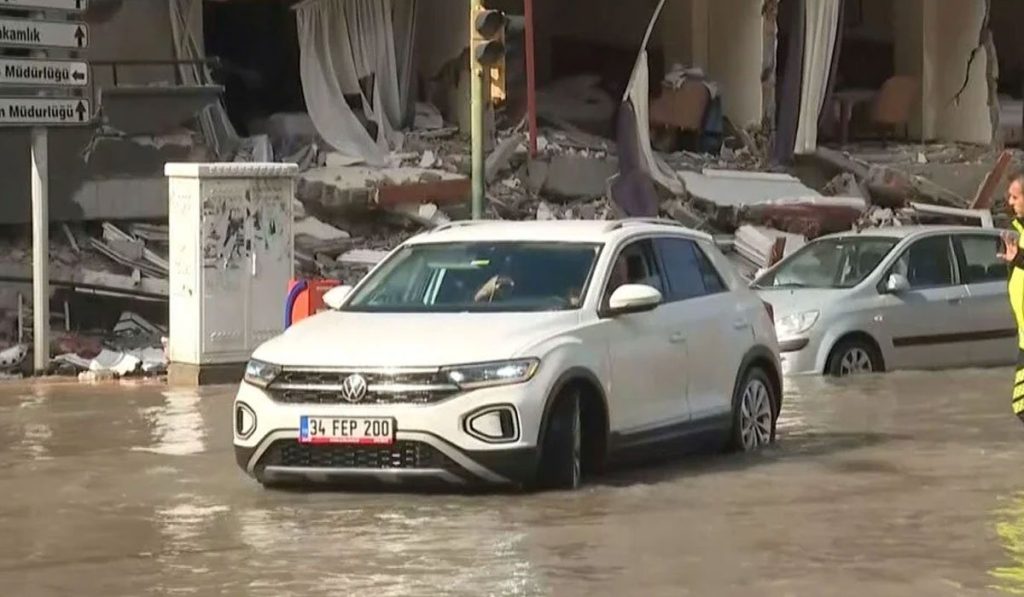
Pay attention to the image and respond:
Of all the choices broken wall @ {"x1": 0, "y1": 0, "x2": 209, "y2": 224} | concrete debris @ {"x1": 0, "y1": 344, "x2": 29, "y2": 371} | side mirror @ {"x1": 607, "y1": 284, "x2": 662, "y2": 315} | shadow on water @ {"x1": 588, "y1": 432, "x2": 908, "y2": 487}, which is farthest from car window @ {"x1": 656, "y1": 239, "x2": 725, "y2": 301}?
broken wall @ {"x1": 0, "y1": 0, "x2": 209, "y2": 224}

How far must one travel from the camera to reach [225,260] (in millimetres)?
17750

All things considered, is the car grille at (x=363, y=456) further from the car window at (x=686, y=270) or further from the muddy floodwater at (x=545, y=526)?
the car window at (x=686, y=270)

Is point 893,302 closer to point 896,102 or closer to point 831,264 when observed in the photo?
point 831,264

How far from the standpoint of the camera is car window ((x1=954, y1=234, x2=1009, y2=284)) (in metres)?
19.0

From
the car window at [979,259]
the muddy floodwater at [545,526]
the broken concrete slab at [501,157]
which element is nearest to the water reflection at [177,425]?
the muddy floodwater at [545,526]

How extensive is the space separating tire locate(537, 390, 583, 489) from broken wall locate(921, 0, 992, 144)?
817 inches

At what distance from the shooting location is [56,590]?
8703 mm

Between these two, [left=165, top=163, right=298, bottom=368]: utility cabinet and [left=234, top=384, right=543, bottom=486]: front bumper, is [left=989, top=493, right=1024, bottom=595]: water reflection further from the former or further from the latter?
[left=165, top=163, right=298, bottom=368]: utility cabinet

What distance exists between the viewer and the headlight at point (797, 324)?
687 inches

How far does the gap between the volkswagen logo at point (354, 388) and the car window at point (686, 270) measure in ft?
8.04

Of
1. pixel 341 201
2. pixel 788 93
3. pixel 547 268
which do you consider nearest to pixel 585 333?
pixel 547 268

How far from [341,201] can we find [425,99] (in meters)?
4.13

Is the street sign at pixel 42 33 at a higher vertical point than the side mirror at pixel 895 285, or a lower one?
higher

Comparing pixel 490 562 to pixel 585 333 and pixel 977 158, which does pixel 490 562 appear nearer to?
pixel 585 333
